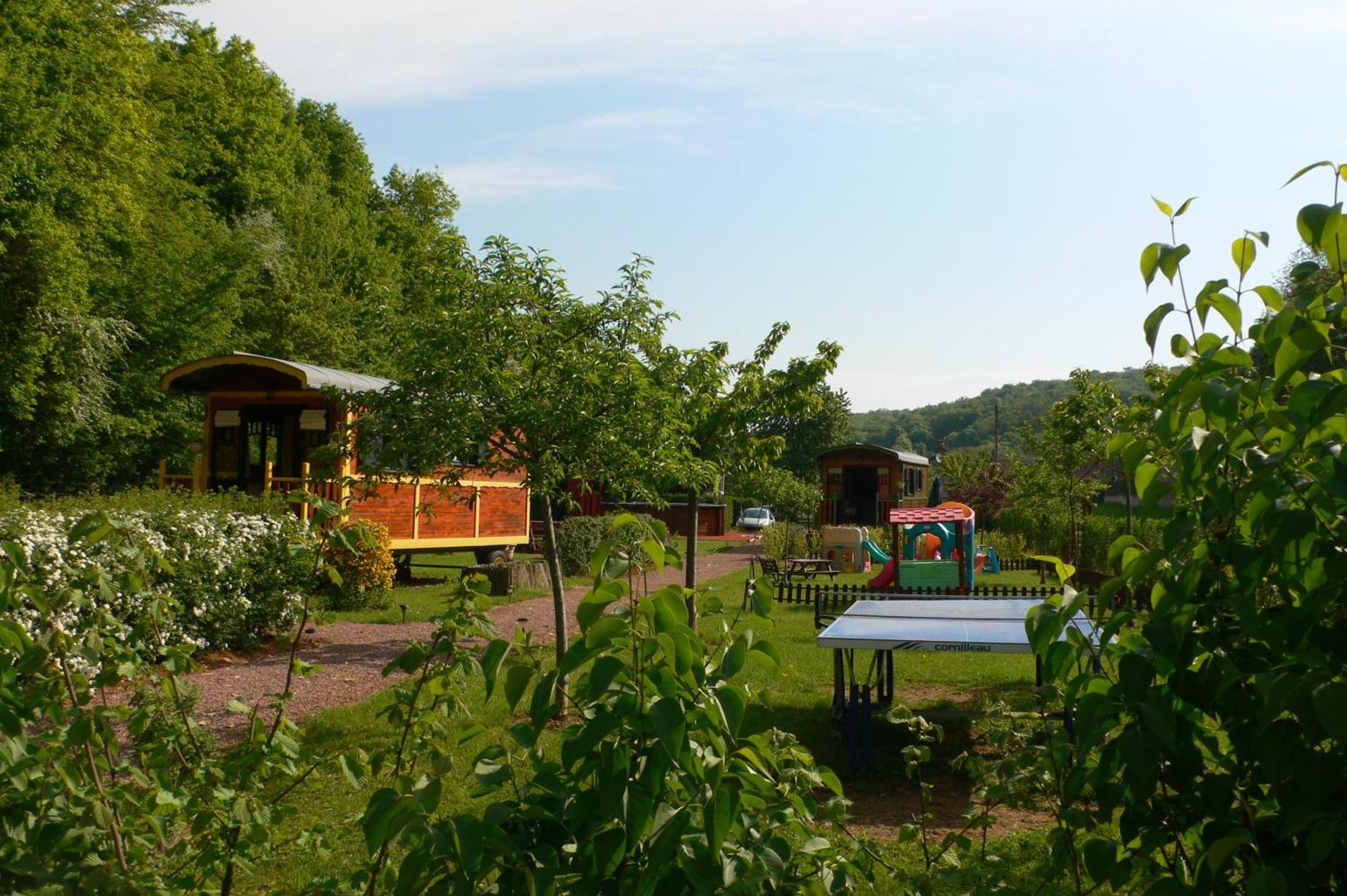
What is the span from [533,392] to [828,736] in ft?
12.3

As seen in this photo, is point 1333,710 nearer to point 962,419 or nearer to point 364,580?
point 364,580

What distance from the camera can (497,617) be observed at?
55.4 feet

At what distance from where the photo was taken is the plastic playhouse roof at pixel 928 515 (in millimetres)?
17391

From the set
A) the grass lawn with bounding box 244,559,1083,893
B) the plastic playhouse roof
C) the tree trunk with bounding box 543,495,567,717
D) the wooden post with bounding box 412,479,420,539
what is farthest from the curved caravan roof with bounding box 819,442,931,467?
the tree trunk with bounding box 543,495,567,717

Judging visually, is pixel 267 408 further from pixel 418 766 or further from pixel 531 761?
pixel 531 761

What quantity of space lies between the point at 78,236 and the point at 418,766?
28.7 meters

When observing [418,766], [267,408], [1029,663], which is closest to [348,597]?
[267,408]

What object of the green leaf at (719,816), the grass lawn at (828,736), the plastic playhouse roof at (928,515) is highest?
the plastic playhouse roof at (928,515)

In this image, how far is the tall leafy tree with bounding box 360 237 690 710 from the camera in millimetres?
9195

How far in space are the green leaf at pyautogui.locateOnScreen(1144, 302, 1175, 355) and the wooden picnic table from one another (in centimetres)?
2036

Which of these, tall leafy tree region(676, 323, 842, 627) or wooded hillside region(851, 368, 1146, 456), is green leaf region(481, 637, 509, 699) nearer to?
tall leafy tree region(676, 323, 842, 627)

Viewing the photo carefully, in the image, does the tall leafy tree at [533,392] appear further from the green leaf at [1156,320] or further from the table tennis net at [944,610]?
the green leaf at [1156,320]

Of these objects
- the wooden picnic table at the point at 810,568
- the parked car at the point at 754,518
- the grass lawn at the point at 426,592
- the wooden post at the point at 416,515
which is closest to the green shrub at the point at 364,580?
the grass lawn at the point at 426,592

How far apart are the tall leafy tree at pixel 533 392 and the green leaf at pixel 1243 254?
7339mm
